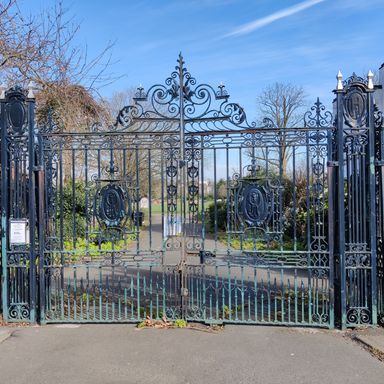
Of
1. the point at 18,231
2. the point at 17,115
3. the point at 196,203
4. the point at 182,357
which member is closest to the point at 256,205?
the point at 196,203

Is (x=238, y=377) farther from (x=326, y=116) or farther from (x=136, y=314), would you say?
(x=326, y=116)

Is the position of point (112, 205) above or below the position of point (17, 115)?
below

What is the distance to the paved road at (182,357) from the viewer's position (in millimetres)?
4594

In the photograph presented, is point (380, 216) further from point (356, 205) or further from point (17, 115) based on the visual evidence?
point (17, 115)

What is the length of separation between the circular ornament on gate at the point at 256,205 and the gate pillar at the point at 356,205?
98 centimetres

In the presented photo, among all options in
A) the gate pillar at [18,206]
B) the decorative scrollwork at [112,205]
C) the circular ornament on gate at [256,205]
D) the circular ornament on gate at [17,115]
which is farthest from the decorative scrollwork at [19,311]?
the circular ornament on gate at [256,205]

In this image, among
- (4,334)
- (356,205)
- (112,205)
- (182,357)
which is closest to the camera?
(182,357)

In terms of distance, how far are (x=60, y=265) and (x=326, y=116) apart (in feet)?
14.5

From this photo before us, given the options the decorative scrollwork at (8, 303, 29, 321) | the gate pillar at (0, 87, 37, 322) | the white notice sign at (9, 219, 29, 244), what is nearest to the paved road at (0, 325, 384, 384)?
the decorative scrollwork at (8, 303, 29, 321)

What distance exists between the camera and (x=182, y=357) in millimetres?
5160

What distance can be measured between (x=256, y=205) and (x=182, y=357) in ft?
7.84

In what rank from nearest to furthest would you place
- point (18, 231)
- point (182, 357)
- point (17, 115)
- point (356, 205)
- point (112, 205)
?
point (182, 357) → point (356, 205) → point (18, 231) → point (17, 115) → point (112, 205)

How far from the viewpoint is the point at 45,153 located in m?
6.59

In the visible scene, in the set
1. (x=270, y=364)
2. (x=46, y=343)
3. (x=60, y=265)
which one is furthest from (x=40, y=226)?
(x=270, y=364)
